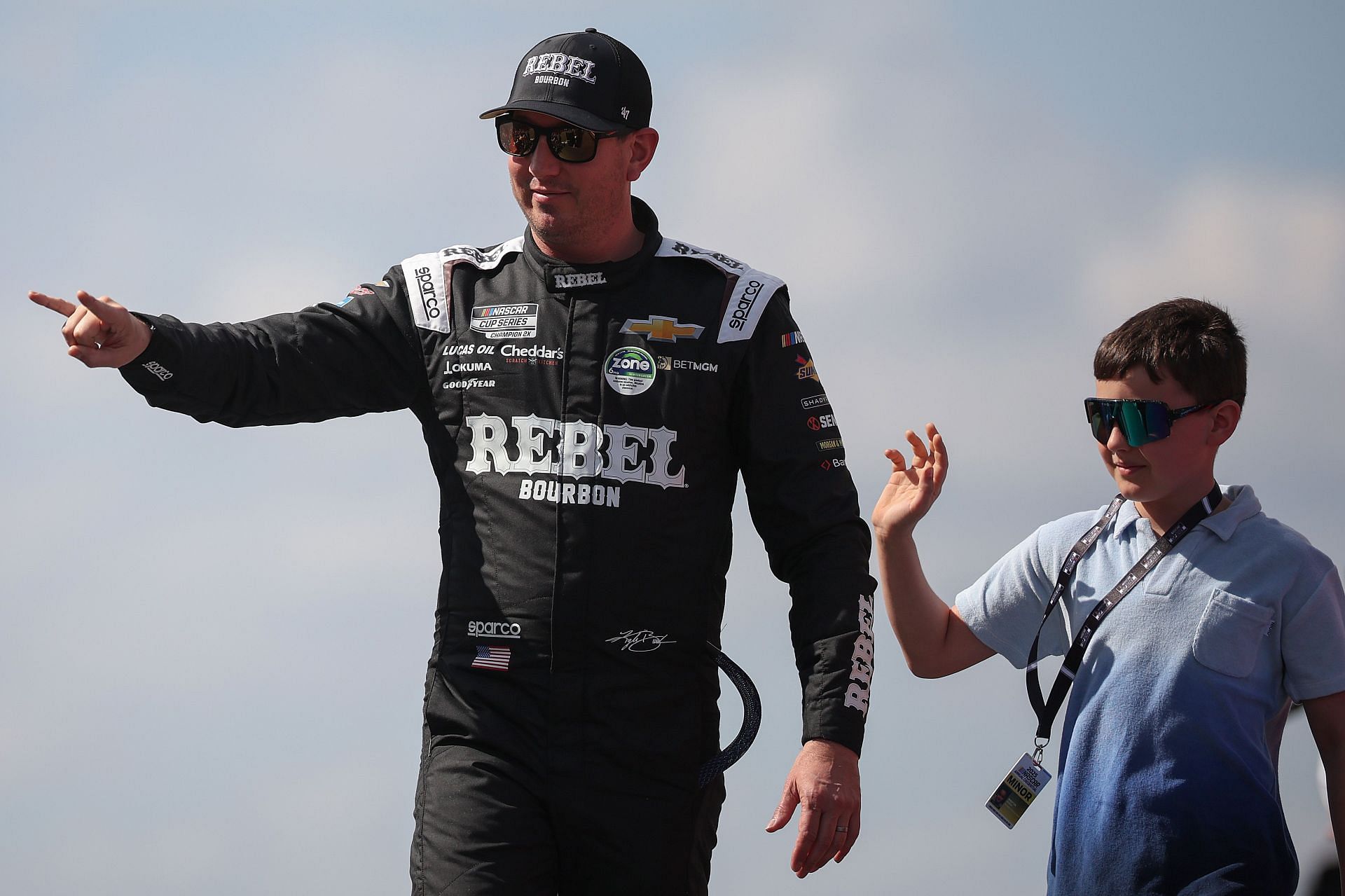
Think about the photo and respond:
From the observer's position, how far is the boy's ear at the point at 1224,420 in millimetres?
4816

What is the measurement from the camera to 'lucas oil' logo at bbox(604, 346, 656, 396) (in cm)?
490

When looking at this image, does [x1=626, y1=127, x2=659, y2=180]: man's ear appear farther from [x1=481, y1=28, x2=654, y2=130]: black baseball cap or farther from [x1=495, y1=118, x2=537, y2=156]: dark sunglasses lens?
[x1=495, y1=118, x2=537, y2=156]: dark sunglasses lens

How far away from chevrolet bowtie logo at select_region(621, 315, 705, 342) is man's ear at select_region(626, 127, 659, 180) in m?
0.52

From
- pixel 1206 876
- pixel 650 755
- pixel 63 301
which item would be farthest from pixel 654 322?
pixel 1206 876

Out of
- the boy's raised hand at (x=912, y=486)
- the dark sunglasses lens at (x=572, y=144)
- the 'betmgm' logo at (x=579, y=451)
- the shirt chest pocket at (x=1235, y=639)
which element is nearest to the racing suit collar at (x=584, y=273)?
the dark sunglasses lens at (x=572, y=144)

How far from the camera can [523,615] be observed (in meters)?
4.73

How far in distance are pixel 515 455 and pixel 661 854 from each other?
1.23 m

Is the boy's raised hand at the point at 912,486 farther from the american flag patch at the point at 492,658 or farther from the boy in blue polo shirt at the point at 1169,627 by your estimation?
the american flag patch at the point at 492,658

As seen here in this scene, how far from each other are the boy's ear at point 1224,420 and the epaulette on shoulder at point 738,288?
1.37 meters

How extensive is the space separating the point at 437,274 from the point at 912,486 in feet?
5.33

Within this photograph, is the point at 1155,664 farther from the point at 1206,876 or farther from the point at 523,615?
the point at 523,615

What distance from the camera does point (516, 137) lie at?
16.4 ft

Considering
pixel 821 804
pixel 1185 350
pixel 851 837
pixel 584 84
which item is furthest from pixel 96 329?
pixel 1185 350

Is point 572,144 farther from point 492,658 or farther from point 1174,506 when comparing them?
point 1174,506
